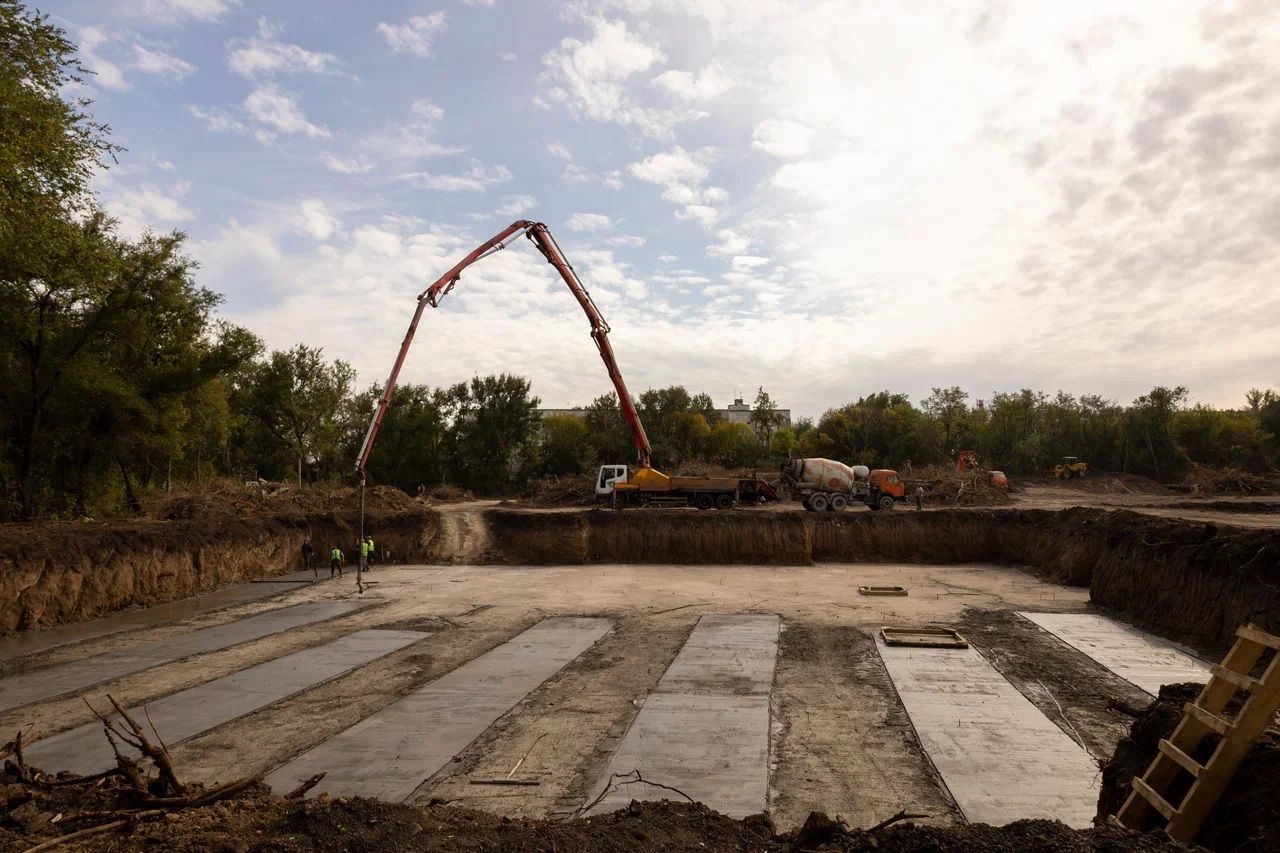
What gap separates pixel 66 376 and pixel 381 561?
12750 mm

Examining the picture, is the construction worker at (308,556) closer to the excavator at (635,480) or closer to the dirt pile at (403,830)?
the excavator at (635,480)

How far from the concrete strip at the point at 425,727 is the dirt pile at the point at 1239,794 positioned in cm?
760

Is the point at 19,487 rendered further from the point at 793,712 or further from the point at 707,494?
the point at 793,712

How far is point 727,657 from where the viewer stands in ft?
47.4

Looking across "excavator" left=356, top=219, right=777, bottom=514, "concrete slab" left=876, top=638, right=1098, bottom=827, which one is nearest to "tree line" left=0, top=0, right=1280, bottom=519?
"excavator" left=356, top=219, right=777, bottom=514

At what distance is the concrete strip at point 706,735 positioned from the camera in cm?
828

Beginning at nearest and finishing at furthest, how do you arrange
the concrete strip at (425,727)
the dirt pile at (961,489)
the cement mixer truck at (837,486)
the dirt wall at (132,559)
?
the concrete strip at (425,727)
the dirt wall at (132,559)
the cement mixer truck at (837,486)
the dirt pile at (961,489)

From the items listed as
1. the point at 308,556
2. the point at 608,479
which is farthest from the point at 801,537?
the point at 308,556

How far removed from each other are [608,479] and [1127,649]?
22.0 metres

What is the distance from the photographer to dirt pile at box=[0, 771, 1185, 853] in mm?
5082

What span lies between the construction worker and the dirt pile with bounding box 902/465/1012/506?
28826mm

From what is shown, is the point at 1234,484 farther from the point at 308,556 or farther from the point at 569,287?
the point at 308,556

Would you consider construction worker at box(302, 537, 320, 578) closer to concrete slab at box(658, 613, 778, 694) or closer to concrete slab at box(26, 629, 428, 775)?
concrete slab at box(26, 629, 428, 775)

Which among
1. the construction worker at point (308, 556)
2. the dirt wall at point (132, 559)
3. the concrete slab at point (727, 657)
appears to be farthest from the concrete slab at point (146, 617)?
the concrete slab at point (727, 657)
